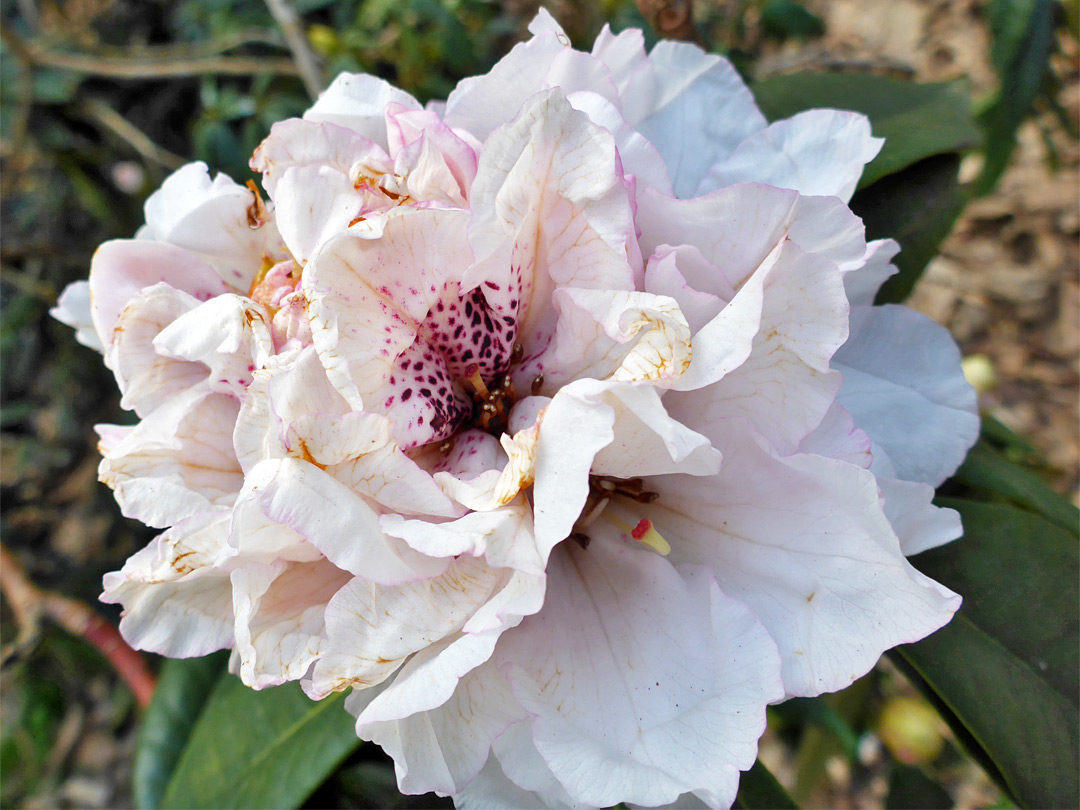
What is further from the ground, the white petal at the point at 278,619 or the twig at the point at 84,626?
the white petal at the point at 278,619

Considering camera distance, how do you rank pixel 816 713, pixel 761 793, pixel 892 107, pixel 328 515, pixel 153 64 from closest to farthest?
pixel 328 515, pixel 761 793, pixel 892 107, pixel 816 713, pixel 153 64

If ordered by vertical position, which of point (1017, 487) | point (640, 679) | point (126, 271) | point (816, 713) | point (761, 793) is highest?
point (126, 271)

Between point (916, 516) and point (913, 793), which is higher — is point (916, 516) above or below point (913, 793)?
above

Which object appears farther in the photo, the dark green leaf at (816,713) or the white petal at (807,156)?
the dark green leaf at (816,713)

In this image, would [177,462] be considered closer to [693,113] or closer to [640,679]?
[640,679]

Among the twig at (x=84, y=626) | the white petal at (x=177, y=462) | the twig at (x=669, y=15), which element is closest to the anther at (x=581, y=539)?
the white petal at (x=177, y=462)

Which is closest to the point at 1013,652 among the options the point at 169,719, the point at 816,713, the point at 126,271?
the point at 816,713

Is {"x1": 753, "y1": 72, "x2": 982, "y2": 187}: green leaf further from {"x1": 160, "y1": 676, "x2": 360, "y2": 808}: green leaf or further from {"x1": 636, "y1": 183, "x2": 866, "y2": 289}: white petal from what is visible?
{"x1": 160, "y1": 676, "x2": 360, "y2": 808}: green leaf

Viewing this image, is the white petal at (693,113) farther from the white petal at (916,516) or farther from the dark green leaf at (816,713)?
the dark green leaf at (816,713)

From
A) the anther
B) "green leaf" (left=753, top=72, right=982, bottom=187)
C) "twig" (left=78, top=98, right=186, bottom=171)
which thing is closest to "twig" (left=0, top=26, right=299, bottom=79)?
"twig" (left=78, top=98, right=186, bottom=171)
